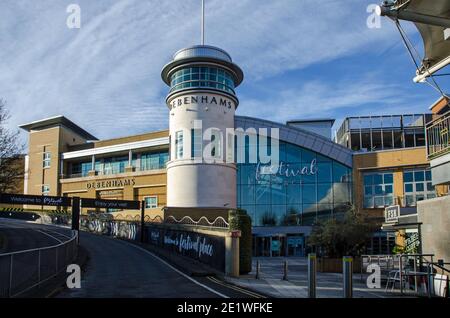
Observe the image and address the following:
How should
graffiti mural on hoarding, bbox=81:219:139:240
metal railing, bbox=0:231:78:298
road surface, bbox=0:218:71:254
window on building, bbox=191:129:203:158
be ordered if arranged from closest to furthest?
metal railing, bbox=0:231:78:298, road surface, bbox=0:218:71:254, graffiti mural on hoarding, bbox=81:219:139:240, window on building, bbox=191:129:203:158

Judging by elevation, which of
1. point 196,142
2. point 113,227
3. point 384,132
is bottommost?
point 113,227

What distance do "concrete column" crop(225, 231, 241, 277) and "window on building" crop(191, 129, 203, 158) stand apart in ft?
87.1

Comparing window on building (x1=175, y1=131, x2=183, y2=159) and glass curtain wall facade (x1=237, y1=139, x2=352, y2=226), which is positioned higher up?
window on building (x1=175, y1=131, x2=183, y2=159)

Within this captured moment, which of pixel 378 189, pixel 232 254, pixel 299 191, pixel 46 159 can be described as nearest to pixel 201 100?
pixel 299 191

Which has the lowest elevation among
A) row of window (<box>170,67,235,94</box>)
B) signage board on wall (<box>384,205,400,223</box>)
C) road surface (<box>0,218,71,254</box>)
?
road surface (<box>0,218,71,254</box>)

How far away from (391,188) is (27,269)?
121ft

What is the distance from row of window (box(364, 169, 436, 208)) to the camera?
42562mm

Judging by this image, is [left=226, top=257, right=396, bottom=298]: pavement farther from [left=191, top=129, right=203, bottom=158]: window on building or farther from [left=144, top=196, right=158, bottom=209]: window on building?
[left=144, top=196, right=158, bottom=209]: window on building

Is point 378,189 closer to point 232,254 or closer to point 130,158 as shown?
point 232,254

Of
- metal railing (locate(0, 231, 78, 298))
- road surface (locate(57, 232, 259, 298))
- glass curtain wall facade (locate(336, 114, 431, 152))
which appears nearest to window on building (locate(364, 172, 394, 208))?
glass curtain wall facade (locate(336, 114, 431, 152))

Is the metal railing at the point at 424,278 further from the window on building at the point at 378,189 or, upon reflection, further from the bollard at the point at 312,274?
the window on building at the point at 378,189

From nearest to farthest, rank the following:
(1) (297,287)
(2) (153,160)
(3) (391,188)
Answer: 1. (1) (297,287)
2. (3) (391,188)
3. (2) (153,160)

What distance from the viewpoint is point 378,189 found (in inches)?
1762
